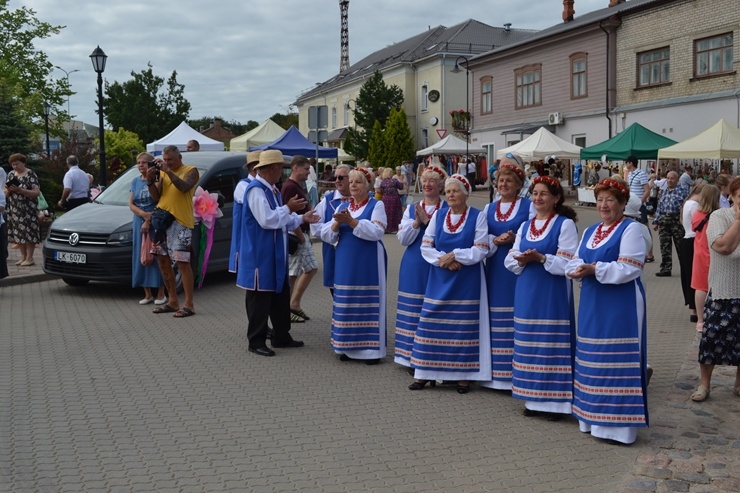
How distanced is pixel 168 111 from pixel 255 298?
66.1 meters

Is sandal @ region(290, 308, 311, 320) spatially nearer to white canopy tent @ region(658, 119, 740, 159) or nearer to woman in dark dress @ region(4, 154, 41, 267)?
woman in dark dress @ region(4, 154, 41, 267)

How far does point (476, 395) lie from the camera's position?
6.95m

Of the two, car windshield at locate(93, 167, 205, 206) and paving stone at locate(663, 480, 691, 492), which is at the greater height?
car windshield at locate(93, 167, 205, 206)

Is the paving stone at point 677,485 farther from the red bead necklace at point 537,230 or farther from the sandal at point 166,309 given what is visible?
the sandal at point 166,309

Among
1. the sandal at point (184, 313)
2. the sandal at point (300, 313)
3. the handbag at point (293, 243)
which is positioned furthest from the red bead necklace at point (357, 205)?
the sandal at point (184, 313)

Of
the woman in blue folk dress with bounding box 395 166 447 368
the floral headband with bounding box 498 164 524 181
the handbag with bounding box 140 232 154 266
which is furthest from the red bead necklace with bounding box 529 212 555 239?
the handbag with bounding box 140 232 154 266

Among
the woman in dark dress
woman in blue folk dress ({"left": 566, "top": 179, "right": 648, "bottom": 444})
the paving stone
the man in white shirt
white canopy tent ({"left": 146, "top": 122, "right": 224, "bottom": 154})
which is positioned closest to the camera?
the paving stone

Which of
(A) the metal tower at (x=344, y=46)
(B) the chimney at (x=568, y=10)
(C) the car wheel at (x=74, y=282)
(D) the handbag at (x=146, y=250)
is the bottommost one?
(C) the car wheel at (x=74, y=282)

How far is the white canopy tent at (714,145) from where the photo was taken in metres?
19.1

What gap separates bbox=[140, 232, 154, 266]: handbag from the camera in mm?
10750

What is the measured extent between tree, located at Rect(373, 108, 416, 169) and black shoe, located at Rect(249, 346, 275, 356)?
46.1 metres

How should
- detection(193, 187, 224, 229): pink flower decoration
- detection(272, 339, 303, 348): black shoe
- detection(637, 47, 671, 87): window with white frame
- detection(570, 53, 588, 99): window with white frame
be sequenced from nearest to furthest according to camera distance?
detection(272, 339, 303, 348): black shoe < detection(193, 187, 224, 229): pink flower decoration < detection(637, 47, 671, 87): window with white frame < detection(570, 53, 588, 99): window with white frame

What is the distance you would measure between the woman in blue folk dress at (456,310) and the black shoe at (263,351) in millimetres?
1861

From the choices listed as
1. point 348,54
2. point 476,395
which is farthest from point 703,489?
point 348,54
